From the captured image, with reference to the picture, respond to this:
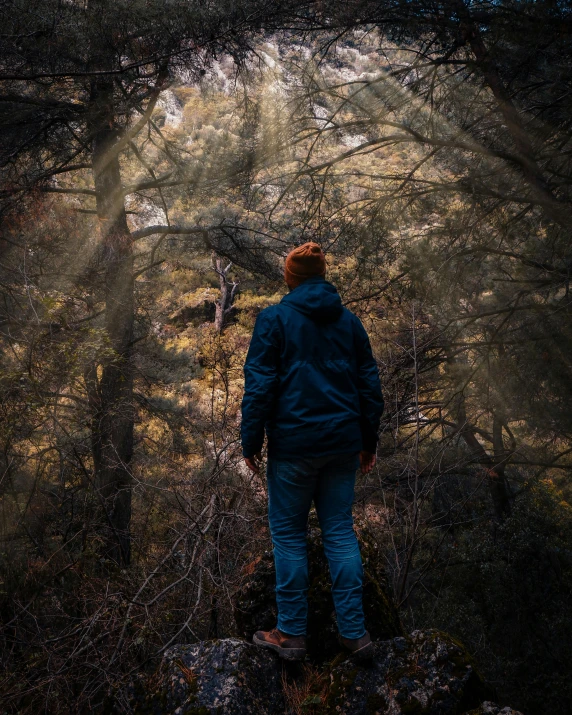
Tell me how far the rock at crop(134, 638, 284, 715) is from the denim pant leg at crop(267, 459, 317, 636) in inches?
7.5

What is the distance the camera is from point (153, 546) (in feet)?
17.2

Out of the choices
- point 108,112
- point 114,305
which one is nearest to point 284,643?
point 108,112

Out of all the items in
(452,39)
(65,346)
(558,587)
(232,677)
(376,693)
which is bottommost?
(558,587)

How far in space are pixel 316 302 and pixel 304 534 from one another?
980 millimetres

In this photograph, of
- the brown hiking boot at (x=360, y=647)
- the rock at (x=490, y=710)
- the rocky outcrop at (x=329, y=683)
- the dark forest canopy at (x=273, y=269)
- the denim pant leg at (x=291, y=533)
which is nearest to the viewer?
the rock at (x=490, y=710)

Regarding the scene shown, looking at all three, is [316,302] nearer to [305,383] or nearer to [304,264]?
[304,264]

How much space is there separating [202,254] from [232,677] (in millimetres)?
8175

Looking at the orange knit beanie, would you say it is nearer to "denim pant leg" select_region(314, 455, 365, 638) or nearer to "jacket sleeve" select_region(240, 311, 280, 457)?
"jacket sleeve" select_region(240, 311, 280, 457)

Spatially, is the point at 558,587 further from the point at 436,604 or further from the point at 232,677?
the point at 232,677

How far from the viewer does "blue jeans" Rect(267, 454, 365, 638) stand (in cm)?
235

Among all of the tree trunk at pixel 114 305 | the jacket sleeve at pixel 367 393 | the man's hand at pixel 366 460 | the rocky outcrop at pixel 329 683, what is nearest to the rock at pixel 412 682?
the rocky outcrop at pixel 329 683

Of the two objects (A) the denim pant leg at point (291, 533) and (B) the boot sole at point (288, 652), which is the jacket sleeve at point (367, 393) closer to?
(A) the denim pant leg at point (291, 533)

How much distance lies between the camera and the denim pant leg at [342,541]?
91.7 inches

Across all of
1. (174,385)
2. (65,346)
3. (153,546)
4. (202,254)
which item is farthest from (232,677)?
(174,385)
